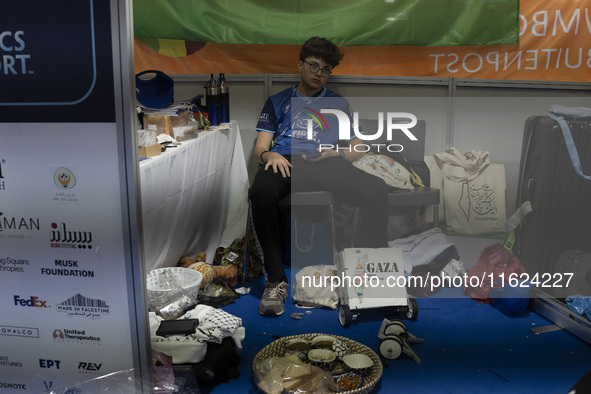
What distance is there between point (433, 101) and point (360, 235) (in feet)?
4.22

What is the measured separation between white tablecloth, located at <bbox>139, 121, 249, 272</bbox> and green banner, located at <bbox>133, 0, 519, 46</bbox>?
0.68m

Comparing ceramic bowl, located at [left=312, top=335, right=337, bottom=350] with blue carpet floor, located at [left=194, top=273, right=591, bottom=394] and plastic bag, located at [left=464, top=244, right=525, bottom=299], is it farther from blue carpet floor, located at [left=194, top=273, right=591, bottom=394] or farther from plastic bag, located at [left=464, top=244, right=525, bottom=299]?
plastic bag, located at [left=464, top=244, right=525, bottom=299]

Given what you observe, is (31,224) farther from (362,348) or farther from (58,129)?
(362,348)

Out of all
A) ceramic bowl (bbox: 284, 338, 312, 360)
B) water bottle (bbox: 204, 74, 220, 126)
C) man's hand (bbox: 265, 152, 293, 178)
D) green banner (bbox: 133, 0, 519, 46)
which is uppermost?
green banner (bbox: 133, 0, 519, 46)

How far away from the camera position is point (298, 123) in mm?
3135

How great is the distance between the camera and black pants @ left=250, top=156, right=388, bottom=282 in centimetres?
275

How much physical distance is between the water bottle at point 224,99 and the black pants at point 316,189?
0.59 m

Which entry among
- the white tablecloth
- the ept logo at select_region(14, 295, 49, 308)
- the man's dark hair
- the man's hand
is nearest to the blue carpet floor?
the white tablecloth

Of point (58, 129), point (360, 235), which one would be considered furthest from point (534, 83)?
point (58, 129)

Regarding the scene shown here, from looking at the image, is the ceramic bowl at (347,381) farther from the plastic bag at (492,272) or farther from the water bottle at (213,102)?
the water bottle at (213,102)

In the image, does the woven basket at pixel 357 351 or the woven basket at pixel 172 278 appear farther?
the woven basket at pixel 172 278

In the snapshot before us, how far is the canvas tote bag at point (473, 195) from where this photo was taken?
343cm

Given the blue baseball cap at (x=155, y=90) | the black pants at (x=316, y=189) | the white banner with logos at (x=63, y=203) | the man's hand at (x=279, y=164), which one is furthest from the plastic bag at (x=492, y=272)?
the white banner with logos at (x=63, y=203)

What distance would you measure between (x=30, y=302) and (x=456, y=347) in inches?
66.3
